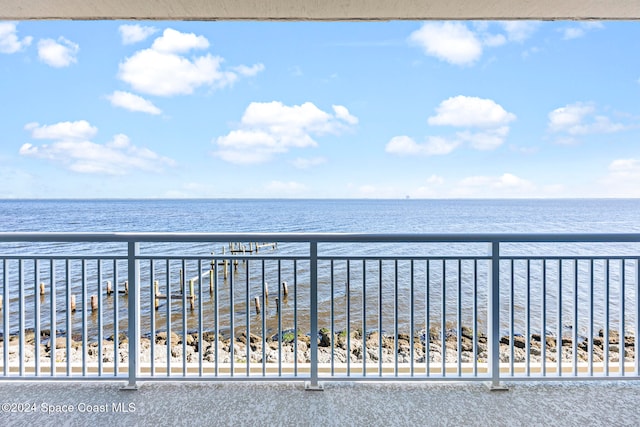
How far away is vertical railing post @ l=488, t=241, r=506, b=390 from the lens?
7.20 feet

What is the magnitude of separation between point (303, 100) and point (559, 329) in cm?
4414

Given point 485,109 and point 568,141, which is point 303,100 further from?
point 568,141

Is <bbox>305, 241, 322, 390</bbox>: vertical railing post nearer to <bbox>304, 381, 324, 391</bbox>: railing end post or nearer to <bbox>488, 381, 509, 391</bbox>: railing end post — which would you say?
<bbox>304, 381, 324, 391</bbox>: railing end post

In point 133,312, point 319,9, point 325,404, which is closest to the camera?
point 319,9

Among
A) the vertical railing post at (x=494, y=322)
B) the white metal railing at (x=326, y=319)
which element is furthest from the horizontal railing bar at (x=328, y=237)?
the vertical railing post at (x=494, y=322)

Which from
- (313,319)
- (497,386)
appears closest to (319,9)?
(313,319)

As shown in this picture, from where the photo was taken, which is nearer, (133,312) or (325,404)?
(325,404)

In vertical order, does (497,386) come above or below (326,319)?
above

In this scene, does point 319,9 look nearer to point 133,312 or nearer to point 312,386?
point 133,312

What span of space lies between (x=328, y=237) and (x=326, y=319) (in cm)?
806

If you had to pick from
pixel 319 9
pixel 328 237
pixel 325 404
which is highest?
pixel 319 9

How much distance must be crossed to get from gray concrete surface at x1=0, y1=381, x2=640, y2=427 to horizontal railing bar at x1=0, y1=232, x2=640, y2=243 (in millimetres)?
890

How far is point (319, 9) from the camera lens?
1.89 meters

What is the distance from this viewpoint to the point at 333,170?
150 feet
